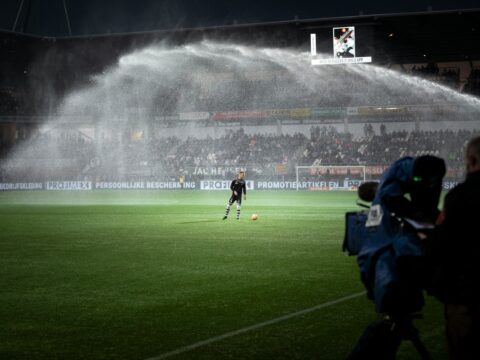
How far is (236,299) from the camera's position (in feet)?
33.1

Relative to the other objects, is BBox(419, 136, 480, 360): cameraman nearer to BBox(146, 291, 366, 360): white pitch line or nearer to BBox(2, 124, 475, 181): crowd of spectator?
BBox(146, 291, 366, 360): white pitch line

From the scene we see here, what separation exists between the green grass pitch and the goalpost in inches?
1278

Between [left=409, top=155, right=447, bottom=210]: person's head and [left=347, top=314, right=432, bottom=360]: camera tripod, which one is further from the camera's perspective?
[left=347, top=314, right=432, bottom=360]: camera tripod

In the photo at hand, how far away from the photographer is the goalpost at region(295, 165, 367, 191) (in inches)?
2101

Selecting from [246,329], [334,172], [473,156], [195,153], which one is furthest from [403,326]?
[195,153]

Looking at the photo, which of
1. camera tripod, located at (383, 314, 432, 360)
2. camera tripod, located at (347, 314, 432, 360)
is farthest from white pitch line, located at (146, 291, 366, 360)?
camera tripod, located at (383, 314, 432, 360)

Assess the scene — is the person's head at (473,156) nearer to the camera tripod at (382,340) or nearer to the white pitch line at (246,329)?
the camera tripod at (382,340)

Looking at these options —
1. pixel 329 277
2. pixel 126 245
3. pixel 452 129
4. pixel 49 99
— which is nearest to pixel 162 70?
pixel 49 99

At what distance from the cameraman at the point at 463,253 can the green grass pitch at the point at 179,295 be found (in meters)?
2.89

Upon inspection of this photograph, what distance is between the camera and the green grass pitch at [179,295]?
740 cm

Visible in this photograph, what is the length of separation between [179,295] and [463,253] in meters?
6.82

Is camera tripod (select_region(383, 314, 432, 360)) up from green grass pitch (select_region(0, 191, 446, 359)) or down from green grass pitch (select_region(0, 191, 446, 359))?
up

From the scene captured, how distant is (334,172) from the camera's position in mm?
54688

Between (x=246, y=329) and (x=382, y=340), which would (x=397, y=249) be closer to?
(x=382, y=340)
